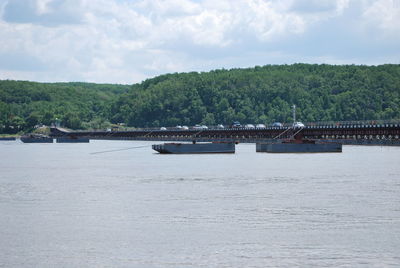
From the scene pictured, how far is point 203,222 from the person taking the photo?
158 feet

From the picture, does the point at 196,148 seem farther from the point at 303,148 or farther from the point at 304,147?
the point at 304,147

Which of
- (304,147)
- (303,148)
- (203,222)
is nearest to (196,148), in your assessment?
(303,148)

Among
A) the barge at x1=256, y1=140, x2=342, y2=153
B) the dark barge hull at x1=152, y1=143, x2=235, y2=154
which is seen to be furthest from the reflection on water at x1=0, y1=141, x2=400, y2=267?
the dark barge hull at x1=152, y1=143, x2=235, y2=154

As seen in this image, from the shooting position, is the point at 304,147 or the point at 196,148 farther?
the point at 196,148

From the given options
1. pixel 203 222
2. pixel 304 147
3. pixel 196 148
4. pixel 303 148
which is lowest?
pixel 203 222

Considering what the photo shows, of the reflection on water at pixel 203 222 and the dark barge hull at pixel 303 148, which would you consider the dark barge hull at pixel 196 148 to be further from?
the reflection on water at pixel 203 222

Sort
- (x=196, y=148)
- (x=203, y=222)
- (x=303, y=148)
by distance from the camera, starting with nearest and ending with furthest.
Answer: (x=203, y=222) < (x=303, y=148) < (x=196, y=148)

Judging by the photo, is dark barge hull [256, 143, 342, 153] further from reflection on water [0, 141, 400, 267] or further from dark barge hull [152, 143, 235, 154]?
reflection on water [0, 141, 400, 267]

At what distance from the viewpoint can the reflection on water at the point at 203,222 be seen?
38.0m

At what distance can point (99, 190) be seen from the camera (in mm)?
70375

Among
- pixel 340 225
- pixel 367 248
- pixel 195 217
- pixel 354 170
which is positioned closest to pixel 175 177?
pixel 354 170

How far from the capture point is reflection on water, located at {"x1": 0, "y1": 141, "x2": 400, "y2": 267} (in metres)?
38.0

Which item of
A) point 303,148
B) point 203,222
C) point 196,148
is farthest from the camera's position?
point 196,148

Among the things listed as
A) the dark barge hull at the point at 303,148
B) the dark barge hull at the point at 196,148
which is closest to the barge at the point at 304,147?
the dark barge hull at the point at 303,148
